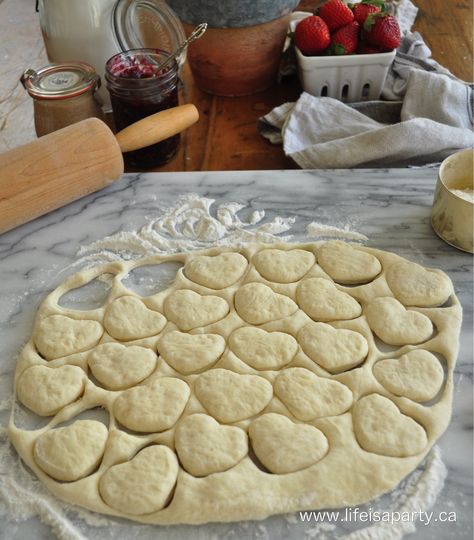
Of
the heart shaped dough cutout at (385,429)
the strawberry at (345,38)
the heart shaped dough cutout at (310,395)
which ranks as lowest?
the heart shaped dough cutout at (385,429)

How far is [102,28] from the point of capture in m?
1.20

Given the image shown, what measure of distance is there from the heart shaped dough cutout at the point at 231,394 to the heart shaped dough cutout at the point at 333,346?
9 cm

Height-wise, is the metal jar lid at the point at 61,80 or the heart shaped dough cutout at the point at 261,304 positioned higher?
the metal jar lid at the point at 61,80

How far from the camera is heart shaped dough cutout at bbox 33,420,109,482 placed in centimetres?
71

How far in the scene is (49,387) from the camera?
0.79 meters

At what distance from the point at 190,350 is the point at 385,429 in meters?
0.28

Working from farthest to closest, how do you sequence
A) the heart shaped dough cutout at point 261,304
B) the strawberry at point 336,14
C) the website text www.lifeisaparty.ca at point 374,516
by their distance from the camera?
the strawberry at point 336,14 → the heart shaped dough cutout at point 261,304 → the website text www.lifeisaparty.ca at point 374,516

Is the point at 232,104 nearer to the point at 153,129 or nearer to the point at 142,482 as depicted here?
the point at 153,129

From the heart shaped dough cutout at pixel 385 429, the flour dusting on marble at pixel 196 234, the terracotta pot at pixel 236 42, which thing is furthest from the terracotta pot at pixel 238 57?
the heart shaped dough cutout at pixel 385 429

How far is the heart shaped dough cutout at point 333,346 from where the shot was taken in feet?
2.67

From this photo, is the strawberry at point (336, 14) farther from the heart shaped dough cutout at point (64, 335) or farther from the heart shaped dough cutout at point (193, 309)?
the heart shaped dough cutout at point (64, 335)

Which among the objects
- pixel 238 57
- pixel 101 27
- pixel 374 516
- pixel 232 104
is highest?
pixel 101 27

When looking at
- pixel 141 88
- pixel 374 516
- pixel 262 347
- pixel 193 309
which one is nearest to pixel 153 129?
pixel 141 88

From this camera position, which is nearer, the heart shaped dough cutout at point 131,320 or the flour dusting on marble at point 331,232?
the heart shaped dough cutout at point 131,320
